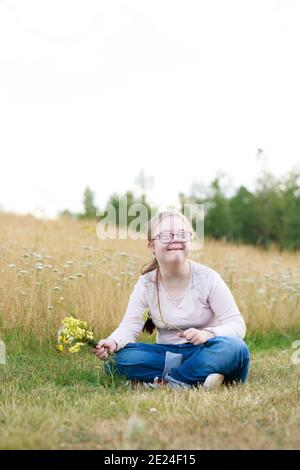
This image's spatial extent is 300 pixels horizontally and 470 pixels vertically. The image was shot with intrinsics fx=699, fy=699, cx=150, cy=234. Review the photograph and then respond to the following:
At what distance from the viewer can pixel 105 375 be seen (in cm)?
433

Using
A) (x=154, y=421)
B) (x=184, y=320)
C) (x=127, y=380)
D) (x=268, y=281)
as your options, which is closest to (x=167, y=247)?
(x=184, y=320)

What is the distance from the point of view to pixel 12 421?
2930mm

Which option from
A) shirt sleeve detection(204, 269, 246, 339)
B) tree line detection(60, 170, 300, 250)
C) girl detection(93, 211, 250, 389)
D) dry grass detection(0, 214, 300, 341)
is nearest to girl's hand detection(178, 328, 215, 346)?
girl detection(93, 211, 250, 389)

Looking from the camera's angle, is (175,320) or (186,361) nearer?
(186,361)

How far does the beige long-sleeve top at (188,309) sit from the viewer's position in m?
4.07

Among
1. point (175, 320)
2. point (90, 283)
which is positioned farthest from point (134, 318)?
point (90, 283)

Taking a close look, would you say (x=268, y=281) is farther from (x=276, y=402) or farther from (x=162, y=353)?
(x=276, y=402)

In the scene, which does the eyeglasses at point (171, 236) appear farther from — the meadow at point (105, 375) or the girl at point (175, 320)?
the meadow at point (105, 375)

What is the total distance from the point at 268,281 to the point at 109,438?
18.6ft

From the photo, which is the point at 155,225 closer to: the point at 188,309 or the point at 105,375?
the point at 188,309

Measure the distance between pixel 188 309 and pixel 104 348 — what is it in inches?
21.6

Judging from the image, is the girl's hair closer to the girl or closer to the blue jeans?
the girl

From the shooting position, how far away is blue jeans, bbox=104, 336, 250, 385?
3871 millimetres

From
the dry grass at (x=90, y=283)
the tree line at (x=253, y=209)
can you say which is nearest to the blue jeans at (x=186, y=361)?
the dry grass at (x=90, y=283)
